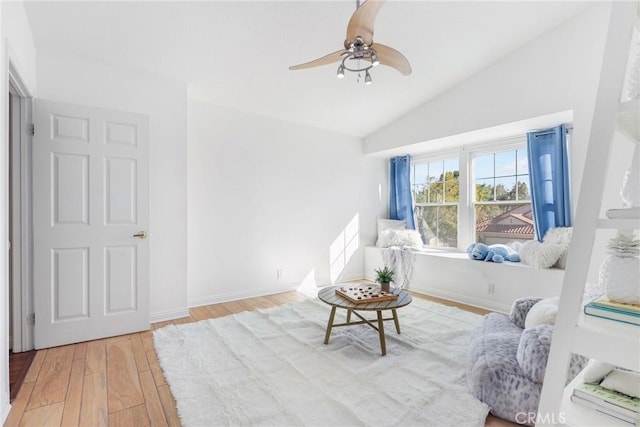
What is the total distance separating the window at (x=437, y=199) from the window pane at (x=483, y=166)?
0.26 metres

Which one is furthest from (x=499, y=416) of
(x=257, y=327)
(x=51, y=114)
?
(x=51, y=114)

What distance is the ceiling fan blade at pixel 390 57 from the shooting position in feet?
7.09

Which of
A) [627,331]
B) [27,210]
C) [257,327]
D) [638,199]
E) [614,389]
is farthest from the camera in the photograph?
[257,327]

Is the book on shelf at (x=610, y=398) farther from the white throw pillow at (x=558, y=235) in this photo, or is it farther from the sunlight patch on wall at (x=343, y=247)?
the sunlight patch on wall at (x=343, y=247)

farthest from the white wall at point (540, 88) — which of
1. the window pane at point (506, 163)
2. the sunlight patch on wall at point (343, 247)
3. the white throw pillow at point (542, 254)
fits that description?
the sunlight patch on wall at point (343, 247)

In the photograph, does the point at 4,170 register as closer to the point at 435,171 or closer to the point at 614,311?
the point at 614,311

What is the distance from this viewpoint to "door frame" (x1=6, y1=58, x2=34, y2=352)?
255 cm

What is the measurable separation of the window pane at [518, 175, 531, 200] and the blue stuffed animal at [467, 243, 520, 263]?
2.17 feet

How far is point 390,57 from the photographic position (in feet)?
7.44

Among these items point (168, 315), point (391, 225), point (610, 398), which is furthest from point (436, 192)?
point (610, 398)

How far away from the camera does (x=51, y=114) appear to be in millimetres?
2648

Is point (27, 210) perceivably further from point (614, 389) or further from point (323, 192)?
point (614, 389)

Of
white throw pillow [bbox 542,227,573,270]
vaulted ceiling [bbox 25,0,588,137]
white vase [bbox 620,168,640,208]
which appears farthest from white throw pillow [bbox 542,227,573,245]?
white vase [bbox 620,168,640,208]

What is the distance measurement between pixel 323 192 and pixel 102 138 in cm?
282
